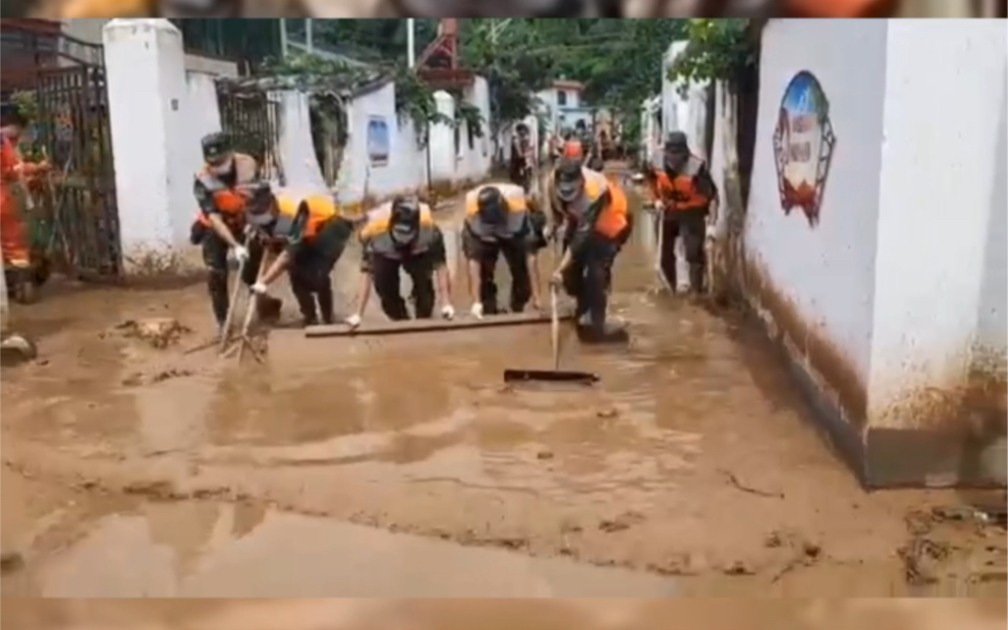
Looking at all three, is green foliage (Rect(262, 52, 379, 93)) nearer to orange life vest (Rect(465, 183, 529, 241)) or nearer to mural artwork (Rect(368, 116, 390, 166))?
mural artwork (Rect(368, 116, 390, 166))

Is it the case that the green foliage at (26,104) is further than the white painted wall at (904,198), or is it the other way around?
the green foliage at (26,104)

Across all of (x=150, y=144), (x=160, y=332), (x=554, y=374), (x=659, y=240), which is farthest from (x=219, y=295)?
(x=659, y=240)

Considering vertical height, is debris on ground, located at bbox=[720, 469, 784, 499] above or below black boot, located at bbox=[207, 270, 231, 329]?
below

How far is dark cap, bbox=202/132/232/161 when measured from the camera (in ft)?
4.24

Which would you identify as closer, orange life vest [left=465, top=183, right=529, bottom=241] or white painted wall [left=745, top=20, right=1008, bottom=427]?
white painted wall [left=745, top=20, right=1008, bottom=427]

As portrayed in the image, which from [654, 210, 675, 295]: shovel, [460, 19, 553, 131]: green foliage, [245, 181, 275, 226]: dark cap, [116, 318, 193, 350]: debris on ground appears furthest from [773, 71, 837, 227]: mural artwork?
[116, 318, 193, 350]: debris on ground

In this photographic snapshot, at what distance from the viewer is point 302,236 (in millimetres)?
1317

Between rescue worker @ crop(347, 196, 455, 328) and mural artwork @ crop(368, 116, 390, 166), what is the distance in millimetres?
56

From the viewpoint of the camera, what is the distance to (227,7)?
48.2 inches

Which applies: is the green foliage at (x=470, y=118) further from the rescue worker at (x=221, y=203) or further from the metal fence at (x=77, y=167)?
A: the metal fence at (x=77, y=167)

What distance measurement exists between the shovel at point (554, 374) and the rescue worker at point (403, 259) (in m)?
0.11

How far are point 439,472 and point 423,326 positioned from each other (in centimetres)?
18

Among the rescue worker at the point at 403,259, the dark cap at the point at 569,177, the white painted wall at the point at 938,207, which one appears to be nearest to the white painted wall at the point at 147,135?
the rescue worker at the point at 403,259

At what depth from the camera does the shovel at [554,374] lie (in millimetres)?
1316
